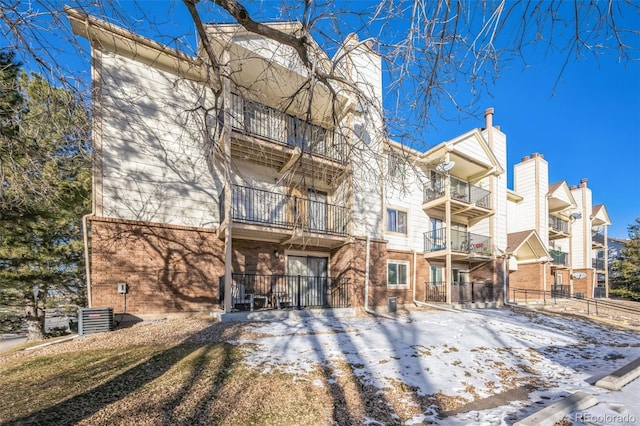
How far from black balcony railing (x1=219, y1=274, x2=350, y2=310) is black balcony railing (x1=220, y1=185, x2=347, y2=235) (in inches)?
75.1

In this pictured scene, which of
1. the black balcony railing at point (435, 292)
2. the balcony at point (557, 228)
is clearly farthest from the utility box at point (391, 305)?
the balcony at point (557, 228)

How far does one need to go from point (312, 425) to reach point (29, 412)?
3275 mm

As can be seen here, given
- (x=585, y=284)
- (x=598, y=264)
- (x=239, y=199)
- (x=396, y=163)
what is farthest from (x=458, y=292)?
(x=598, y=264)

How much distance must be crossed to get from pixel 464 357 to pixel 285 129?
7.69 m

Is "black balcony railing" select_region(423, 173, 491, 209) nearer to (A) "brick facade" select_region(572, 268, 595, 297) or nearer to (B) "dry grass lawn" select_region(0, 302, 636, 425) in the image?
(B) "dry grass lawn" select_region(0, 302, 636, 425)

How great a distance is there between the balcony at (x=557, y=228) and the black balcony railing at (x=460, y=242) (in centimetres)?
929

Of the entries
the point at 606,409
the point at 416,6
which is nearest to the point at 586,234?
the point at 606,409

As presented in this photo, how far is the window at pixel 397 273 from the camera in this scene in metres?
14.0

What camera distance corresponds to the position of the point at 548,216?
2228 cm

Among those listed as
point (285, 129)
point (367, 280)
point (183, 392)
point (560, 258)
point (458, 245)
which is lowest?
point (183, 392)

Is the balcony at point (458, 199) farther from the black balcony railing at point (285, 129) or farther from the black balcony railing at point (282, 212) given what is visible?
the black balcony railing at point (285, 129)

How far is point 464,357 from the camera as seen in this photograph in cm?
618

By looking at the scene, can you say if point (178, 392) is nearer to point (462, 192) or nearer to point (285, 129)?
point (285, 129)

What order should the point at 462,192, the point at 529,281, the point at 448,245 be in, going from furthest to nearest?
the point at 529,281, the point at 462,192, the point at 448,245
